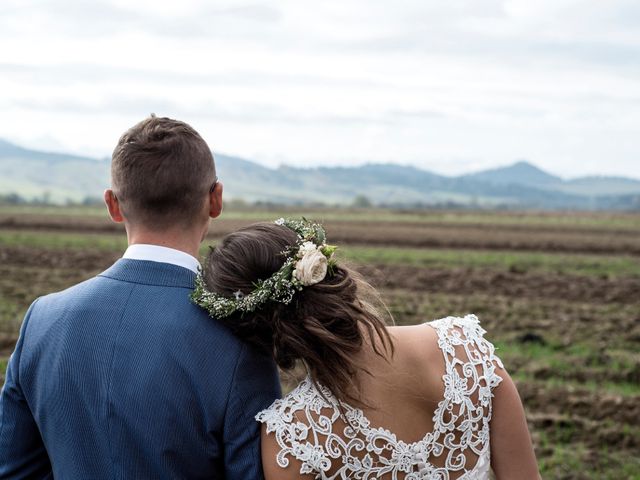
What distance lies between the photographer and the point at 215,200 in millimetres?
2453

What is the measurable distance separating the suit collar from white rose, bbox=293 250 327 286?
32 centimetres

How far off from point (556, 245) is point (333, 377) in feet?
89.1

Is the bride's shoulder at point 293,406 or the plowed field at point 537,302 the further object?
the plowed field at point 537,302

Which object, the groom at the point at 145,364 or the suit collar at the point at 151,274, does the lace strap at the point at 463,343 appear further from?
the suit collar at the point at 151,274

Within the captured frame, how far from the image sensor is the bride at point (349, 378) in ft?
7.50

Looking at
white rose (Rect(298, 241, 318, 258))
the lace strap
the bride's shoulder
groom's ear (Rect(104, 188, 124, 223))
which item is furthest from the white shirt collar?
the lace strap

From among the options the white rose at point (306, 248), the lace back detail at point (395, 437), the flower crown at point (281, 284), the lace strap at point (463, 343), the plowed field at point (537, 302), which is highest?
the white rose at point (306, 248)

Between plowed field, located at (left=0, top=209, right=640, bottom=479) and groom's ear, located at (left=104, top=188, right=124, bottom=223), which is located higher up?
groom's ear, located at (left=104, top=188, right=124, bottom=223)

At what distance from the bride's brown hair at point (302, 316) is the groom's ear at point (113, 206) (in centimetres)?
30

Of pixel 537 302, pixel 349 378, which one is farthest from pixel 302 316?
pixel 537 302

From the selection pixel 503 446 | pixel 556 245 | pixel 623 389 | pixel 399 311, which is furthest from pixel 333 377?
pixel 556 245

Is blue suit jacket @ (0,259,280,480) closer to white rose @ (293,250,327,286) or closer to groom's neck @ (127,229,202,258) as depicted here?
groom's neck @ (127,229,202,258)

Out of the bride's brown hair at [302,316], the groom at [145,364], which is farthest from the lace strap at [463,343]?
the groom at [145,364]

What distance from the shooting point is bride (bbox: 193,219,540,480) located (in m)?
2.29
